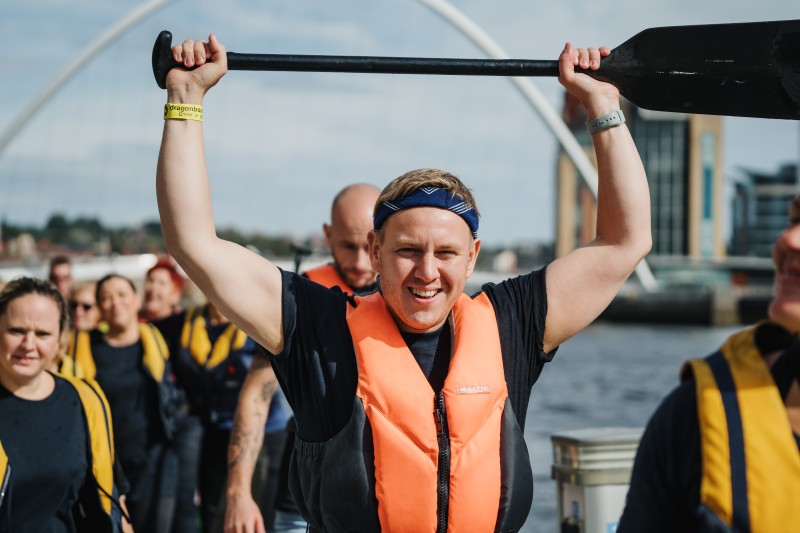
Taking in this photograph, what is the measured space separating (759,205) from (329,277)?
128268 millimetres

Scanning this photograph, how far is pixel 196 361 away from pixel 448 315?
3.74m

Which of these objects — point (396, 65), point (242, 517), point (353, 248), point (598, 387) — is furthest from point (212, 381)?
point (598, 387)

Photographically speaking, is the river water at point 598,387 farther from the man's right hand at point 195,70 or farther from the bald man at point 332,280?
the man's right hand at point 195,70

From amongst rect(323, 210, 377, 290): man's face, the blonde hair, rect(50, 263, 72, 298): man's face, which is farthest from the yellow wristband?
rect(50, 263, 72, 298): man's face

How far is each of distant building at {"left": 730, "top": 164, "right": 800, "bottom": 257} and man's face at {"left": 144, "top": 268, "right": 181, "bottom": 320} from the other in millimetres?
117255

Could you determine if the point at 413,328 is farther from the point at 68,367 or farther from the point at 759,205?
the point at 759,205

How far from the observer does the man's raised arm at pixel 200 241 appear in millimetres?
2553

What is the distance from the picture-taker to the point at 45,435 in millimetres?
3555

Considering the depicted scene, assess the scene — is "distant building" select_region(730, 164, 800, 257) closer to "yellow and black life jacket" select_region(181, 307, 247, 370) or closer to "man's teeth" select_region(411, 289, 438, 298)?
"yellow and black life jacket" select_region(181, 307, 247, 370)

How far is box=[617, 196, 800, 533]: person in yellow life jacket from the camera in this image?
1.80m

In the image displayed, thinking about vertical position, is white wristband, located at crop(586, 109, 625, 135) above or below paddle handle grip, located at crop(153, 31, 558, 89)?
below

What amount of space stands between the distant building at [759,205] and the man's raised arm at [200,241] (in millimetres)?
121427

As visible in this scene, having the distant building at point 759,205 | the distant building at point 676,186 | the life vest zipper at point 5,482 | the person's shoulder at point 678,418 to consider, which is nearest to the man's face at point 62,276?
the life vest zipper at point 5,482

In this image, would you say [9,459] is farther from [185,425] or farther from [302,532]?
[185,425]
